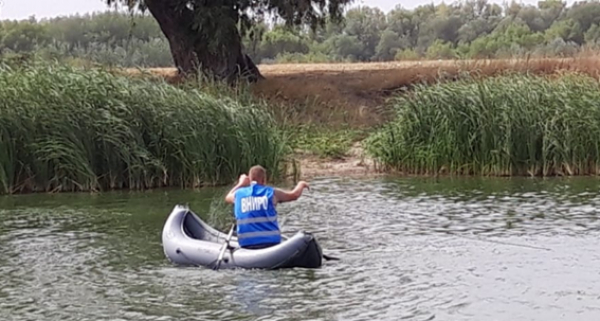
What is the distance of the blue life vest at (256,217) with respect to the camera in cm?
1237

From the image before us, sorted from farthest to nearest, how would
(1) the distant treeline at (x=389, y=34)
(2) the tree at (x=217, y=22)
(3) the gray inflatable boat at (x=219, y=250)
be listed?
(1) the distant treeline at (x=389, y=34)
(2) the tree at (x=217, y=22)
(3) the gray inflatable boat at (x=219, y=250)

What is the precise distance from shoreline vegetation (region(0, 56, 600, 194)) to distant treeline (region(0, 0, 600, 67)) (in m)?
10.8

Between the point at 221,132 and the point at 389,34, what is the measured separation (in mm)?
56872

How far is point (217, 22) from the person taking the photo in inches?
1088

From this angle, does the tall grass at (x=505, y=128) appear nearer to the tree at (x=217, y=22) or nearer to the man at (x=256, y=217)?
the tree at (x=217, y=22)

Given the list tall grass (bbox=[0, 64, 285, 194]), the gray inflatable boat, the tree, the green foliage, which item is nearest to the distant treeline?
the tree

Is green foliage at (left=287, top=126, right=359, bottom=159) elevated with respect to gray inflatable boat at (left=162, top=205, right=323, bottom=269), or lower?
elevated

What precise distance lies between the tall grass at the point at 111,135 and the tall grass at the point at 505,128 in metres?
2.92

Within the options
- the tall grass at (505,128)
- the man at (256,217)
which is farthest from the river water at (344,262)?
the tall grass at (505,128)

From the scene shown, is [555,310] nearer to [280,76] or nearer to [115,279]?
[115,279]

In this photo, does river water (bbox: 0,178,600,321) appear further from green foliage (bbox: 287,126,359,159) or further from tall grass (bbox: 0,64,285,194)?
green foliage (bbox: 287,126,359,159)

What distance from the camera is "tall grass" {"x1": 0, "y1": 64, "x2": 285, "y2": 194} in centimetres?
1905

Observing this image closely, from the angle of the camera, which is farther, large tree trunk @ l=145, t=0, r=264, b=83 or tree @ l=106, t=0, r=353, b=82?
large tree trunk @ l=145, t=0, r=264, b=83

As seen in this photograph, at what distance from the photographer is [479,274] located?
11875mm
